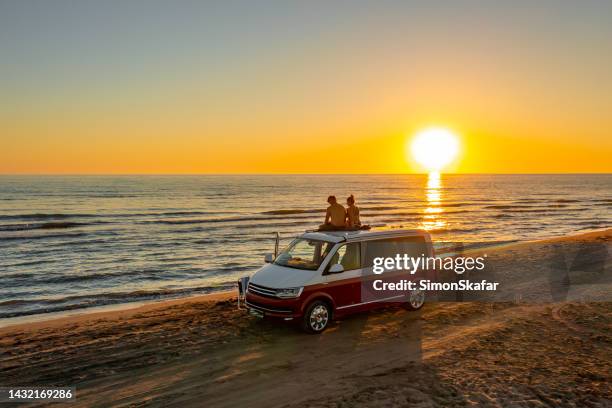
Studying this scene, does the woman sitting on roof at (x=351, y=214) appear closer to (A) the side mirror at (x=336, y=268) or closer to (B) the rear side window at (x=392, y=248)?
(B) the rear side window at (x=392, y=248)

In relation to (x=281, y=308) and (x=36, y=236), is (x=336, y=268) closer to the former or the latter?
(x=281, y=308)

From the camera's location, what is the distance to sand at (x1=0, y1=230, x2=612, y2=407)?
772cm

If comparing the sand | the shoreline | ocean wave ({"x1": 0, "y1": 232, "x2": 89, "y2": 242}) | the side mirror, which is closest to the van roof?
the side mirror

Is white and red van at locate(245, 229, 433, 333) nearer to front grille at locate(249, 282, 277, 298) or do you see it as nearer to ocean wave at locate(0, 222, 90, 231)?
front grille at locate(249, 282, 277, 298)

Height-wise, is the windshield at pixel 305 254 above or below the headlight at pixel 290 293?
above

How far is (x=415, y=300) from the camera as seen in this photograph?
42.4 ft

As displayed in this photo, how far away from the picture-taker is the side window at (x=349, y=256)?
449 inches

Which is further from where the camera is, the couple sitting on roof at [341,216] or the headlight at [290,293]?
the couple sitting on roof at [341,216]

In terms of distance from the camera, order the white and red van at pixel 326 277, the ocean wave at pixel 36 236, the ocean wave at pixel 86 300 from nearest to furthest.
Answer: the white and red van at pixel 326 277 < the ocean wave at pixel 86 300 < the ocean wave at pixel 36 236

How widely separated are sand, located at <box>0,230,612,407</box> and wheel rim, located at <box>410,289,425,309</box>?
0.73ft

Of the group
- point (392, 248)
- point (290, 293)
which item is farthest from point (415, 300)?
point (290, 293)

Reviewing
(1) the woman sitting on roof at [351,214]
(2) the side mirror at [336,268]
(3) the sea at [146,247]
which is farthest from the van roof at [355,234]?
(3) the sea at [146,247]

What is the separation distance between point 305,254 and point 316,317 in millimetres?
1486

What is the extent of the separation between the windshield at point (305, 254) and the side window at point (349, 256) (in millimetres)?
322
